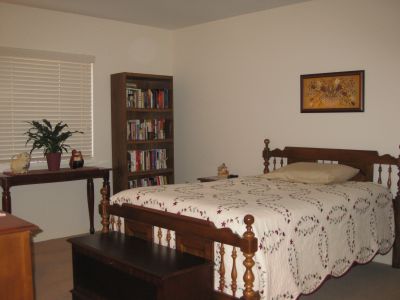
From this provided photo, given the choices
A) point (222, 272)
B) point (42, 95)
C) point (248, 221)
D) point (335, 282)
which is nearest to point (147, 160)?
point (42, 95)

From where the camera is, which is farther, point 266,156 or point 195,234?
point 266,156

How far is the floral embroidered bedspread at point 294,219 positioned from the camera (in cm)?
266

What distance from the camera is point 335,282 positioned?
3.62 metres

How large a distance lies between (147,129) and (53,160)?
1290mm

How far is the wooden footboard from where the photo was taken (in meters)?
2.48

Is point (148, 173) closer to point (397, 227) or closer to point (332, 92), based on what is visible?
point (332, 92)

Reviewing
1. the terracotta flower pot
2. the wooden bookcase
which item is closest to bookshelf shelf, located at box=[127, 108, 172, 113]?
the wooden bookcase

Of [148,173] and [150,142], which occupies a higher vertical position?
[150,142]

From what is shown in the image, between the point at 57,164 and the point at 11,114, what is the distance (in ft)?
2.32

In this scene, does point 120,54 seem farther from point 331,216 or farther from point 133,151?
point 331,216

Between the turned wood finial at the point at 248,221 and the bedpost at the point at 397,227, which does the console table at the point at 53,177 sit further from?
the bedpost at the point at 397,227

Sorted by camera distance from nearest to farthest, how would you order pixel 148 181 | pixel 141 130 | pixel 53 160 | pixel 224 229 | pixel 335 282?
pixel 224 229, pixel 335 282, pixel 53 160, pixel 141 130, pixel 148 181

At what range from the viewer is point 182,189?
142 inches

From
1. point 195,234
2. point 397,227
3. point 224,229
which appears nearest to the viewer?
point 224,229
